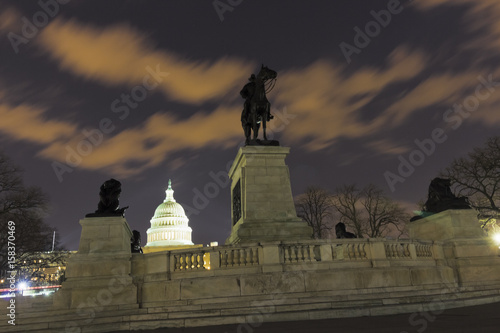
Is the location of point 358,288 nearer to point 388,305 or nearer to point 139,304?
point 388,305

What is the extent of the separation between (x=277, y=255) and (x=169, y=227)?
109413mm

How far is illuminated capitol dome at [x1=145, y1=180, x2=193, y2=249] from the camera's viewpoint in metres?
114

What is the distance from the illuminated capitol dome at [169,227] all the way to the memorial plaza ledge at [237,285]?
100m

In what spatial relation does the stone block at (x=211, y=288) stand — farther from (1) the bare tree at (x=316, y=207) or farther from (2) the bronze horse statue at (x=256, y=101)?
Result: (1) the bare tree at (x=316, y=207)

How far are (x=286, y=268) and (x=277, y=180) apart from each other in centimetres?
621

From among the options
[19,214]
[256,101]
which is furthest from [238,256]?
[19,214]

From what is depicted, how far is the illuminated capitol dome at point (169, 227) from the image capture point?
375 ft

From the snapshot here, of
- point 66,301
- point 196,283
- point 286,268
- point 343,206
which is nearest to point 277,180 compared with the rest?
point 286,268

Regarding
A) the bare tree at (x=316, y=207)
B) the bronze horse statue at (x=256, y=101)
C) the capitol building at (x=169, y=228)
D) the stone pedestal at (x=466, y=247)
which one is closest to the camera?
the stone pedestal at (x=466, y=247)

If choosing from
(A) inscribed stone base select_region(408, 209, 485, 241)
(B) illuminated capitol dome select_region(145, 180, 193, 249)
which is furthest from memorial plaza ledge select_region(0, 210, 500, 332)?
(B) illuminated capitol dome select_region(145, 180, 193, 249)

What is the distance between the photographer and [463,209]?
16.8 m

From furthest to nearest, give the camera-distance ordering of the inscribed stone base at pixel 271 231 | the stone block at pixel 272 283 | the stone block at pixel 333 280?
the inscribed stone base at pixel 271 231 → the stone block at pixel 333 280 → the stone block at pixel 272 283

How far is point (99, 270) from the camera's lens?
13.0 m
